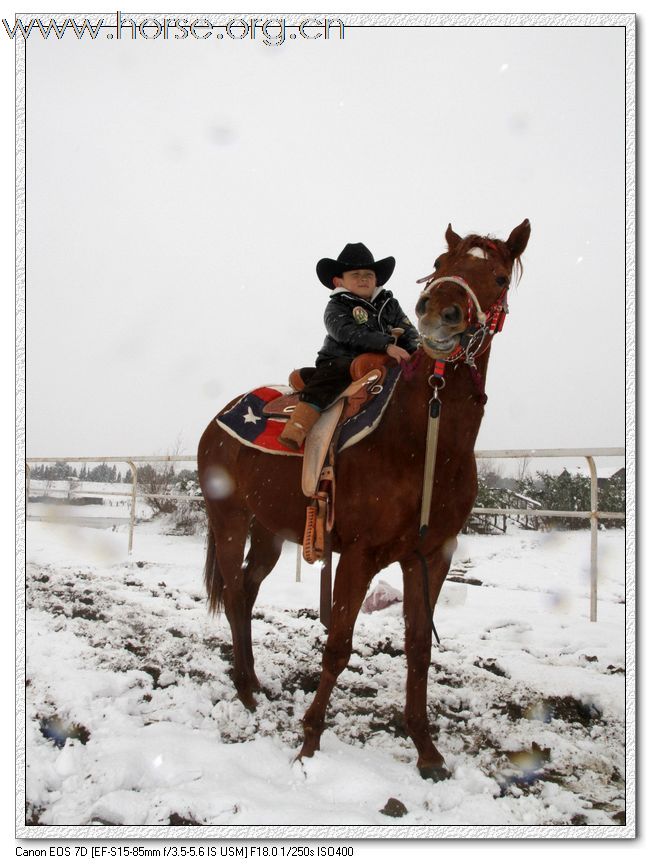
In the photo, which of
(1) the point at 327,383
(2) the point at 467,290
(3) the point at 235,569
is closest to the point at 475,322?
(2) the point at 467,290

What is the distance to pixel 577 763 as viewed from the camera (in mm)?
2611

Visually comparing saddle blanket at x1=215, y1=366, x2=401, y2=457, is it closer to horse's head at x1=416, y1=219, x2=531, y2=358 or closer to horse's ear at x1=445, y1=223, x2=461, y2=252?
horse's head at x1=416, y1=219, x2=531, y2=358

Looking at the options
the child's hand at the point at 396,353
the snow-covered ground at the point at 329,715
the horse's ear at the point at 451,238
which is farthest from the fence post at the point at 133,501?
the horse's ear at the point at 451,238

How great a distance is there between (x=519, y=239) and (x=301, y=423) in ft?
5.05

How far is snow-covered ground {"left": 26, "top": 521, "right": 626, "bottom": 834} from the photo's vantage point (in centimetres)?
224

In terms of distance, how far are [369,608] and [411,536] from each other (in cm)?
316

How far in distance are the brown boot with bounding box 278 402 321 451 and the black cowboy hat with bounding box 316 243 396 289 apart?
3.11 ft

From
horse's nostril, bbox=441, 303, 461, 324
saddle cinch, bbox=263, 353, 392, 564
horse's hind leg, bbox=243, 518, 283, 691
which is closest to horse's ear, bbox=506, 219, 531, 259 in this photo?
horse's nostril, bbox=441, 303, 461, 324

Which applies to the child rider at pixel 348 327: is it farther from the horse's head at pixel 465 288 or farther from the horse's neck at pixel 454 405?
the horse's head at pixel 465 288

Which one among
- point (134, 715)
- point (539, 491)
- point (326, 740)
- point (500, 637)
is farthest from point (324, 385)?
point (539, 491)

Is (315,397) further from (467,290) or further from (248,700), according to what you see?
(248,700)

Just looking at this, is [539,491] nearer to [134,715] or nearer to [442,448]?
[442,448]

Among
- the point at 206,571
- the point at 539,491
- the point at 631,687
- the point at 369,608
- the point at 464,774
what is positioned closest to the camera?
the point at 631,687

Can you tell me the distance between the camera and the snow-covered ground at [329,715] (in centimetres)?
224
